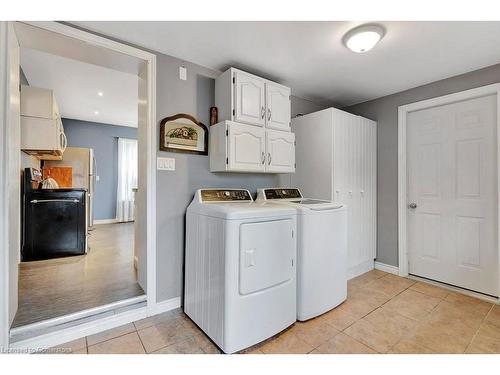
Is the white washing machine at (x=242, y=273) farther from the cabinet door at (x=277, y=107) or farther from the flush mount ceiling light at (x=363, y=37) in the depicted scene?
the flush mount ceiling light at (x=363, y=37)

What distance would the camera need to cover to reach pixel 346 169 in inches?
108

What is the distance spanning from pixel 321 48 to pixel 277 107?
0.63 metres

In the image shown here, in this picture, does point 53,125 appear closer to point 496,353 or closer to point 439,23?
point 439,23

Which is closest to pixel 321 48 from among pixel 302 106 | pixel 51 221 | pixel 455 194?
pixel 302 106

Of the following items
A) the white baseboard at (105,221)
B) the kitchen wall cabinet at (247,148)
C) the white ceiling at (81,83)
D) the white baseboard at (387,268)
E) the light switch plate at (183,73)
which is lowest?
the white baseboard at (387,268)

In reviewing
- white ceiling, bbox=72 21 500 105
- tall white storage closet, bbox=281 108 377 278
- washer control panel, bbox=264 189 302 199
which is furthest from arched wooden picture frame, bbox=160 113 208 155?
tall white storage closet, bbox=281 108 377 278

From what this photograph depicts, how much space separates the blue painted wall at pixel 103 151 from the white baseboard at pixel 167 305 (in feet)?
15.6

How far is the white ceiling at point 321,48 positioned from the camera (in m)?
1.71

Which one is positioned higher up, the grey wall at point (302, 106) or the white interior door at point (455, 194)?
the grey wall at point (302, 106)

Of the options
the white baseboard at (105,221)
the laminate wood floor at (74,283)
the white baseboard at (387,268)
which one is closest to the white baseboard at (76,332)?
the laminate wood floor at (74,283)

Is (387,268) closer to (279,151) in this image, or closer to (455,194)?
(455,194)

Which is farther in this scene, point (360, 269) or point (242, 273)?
point (360, 269)

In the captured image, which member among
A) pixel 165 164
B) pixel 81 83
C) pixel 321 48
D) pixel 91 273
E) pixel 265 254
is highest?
pixel 81 83
